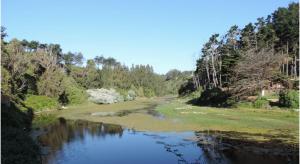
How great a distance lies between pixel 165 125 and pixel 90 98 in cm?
6959

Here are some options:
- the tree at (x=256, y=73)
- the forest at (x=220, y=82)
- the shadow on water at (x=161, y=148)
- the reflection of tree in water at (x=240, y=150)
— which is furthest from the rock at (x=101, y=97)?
the reflection of tree in water at (x=240, y=150)

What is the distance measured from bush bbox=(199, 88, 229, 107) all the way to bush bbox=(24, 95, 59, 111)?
34.8 m

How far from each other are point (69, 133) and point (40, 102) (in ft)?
122

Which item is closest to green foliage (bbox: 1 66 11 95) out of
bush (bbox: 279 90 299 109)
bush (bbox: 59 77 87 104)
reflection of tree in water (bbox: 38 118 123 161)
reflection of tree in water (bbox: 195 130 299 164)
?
reflection of tree in water (bbox: 38 118 123 161)

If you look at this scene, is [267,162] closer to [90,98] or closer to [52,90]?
[52,90]

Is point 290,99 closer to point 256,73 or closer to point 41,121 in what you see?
point 256,73

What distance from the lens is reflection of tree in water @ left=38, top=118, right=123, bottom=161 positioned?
109 feet

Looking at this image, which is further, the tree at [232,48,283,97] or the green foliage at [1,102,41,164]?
the tree at [232,48,283,97]

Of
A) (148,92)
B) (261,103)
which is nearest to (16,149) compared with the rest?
(261,103)

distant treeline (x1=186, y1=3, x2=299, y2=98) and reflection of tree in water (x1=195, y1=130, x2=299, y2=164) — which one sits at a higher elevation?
distant treeline (x1=186, y1=3, x2=299, y2=98)

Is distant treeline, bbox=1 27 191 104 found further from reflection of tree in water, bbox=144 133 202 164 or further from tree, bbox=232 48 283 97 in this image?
A: tree, bbox=232 48 283 97

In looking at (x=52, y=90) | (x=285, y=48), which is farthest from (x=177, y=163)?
(x=285, y=48)

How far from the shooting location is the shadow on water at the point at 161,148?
82.6 feet

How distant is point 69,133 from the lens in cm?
4047
